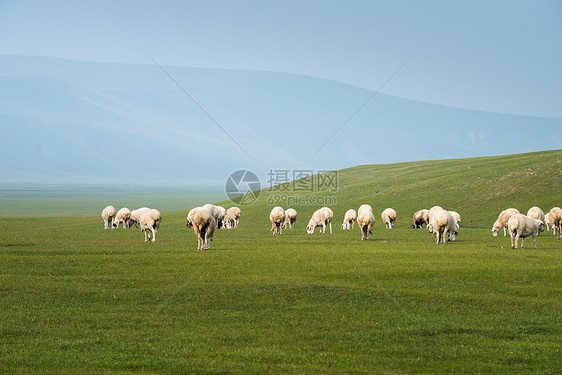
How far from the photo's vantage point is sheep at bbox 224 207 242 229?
2313 inches

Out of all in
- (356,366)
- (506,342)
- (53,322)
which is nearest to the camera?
(356,366)

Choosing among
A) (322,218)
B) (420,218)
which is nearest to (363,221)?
(322,218)

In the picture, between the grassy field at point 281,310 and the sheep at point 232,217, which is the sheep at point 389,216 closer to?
the sheep at point 232,217

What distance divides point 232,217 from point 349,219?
38.5ft

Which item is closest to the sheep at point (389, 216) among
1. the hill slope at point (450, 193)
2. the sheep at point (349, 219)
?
the sheep at point (349, 219)

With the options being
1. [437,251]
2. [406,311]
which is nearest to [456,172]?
[437,251]

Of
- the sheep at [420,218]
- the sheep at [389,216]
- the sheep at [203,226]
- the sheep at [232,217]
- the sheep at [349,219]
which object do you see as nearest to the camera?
the sheep at [203,226]

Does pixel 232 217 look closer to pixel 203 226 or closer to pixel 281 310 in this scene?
pixel 203 226

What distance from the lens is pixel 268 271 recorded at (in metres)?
23.0

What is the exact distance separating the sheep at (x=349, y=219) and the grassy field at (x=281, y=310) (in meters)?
20.4

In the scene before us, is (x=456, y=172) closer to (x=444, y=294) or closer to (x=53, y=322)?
(x=444, y=294)

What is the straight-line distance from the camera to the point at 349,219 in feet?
180

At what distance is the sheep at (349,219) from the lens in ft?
175

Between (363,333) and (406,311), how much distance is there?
8.45 ft
